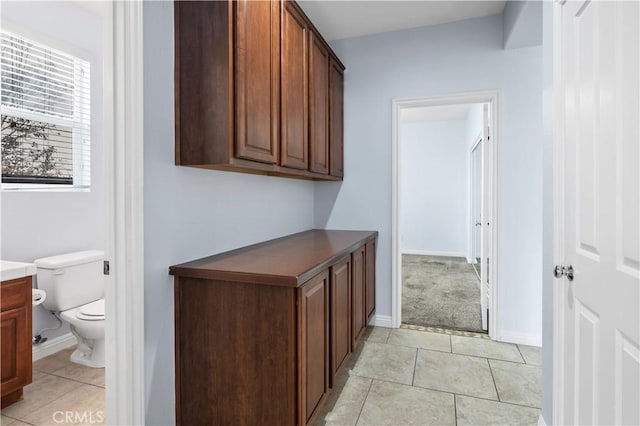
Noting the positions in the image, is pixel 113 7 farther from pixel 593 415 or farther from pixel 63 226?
pixel 593 415

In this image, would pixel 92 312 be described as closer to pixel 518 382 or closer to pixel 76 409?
pixel 76 409

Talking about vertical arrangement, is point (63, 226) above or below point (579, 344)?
above

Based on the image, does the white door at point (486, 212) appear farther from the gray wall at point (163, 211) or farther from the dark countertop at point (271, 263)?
the gray wall at point (163, 211)

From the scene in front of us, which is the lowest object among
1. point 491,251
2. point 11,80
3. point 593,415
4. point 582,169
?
point 593,415

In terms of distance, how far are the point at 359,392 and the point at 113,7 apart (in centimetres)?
231

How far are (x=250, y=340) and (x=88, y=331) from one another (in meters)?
1.47

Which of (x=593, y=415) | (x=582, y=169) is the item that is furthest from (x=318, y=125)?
(x=593, y=415)

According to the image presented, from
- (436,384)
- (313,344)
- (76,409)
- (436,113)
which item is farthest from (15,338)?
(436,113)

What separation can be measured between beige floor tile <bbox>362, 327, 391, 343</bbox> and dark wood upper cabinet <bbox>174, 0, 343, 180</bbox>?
63.7 inches

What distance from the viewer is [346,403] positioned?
2.01m

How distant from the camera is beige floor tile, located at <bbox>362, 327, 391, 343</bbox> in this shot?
9.61ft

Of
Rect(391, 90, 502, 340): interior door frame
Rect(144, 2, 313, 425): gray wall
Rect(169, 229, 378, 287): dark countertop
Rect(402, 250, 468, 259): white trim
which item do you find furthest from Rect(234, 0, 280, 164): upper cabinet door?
Rect(402, 250, 468, 259): white trim

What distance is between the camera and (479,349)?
8.96 ft

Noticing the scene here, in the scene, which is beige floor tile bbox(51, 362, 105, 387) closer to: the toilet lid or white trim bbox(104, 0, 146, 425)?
the toilet lid
